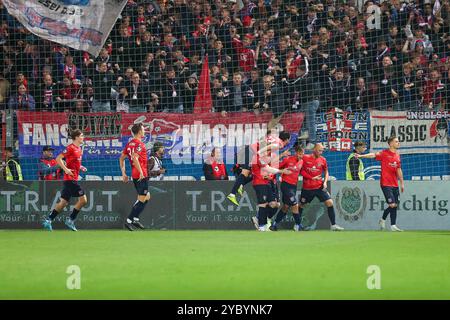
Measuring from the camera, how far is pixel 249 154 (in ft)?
75.6

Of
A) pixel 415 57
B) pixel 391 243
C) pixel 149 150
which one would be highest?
pixel 415 57

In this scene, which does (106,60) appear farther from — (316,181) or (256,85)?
(316,181)

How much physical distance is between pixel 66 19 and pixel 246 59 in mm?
6450

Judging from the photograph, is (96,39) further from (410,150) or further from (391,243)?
(391,243)

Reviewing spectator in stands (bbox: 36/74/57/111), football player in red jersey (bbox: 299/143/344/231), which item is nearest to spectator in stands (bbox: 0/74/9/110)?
spectator in stands (bbox: 36/74/57/111)

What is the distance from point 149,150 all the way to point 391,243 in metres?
9.19

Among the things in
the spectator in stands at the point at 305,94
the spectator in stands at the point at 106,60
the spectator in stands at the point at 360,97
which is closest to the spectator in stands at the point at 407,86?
the spectator in stands at the point at 360,97

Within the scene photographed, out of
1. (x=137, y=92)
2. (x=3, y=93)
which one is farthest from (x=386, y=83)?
(x=3, y=93)

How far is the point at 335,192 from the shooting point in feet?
77.3

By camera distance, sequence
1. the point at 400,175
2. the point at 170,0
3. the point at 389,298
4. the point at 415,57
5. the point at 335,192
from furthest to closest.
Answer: the point at 170,0, the point at 415,57, the point at 335,192, the point at 400,175, the point at 389,298

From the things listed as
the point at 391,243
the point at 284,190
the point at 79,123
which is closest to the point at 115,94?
the point at 79,123

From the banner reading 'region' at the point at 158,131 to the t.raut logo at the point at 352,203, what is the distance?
6.81 ft

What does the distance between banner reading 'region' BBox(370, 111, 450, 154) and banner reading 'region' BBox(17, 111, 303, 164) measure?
1991 mm

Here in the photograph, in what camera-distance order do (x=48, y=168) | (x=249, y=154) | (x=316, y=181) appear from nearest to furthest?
(x=316, y=181) → (x=249, y=154) → (x=48, y=168)
